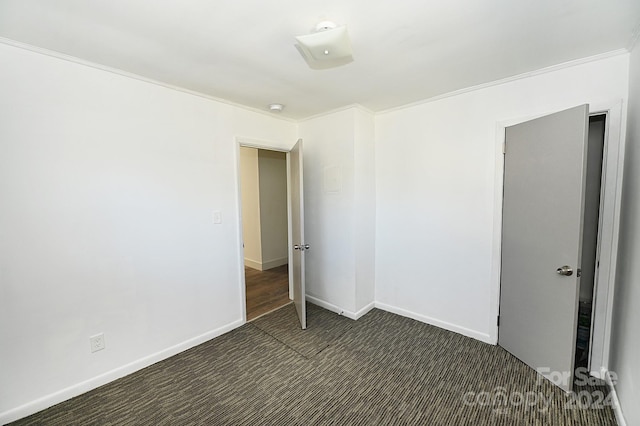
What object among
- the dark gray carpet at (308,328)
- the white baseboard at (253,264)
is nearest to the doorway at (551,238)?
the dark gray carpet at (308,328)

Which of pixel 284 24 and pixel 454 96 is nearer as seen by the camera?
pixel 284 24

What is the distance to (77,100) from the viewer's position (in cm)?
194

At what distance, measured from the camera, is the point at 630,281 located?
1680 millimetres

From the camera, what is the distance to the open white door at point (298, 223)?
288 centimetres

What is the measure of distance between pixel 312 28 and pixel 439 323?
2.91 m

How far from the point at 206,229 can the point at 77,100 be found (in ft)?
4.46

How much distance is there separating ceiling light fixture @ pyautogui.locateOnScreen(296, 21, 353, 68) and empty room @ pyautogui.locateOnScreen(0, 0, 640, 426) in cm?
2

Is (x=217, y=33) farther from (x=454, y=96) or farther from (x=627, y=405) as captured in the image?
(x=627, y=405)

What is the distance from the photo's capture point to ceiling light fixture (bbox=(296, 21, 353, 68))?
4.72 ft

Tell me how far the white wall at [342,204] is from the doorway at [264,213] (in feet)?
4.97

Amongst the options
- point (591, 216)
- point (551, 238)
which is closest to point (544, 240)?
point (551, 238)

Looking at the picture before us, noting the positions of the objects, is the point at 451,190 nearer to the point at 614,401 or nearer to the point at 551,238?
the point at 551,238

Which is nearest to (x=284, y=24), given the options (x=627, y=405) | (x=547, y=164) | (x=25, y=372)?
(x=547, y=164)

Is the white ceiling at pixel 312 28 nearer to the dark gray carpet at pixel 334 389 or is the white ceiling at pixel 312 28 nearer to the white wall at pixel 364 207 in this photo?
the white wall at pixel 364 207
